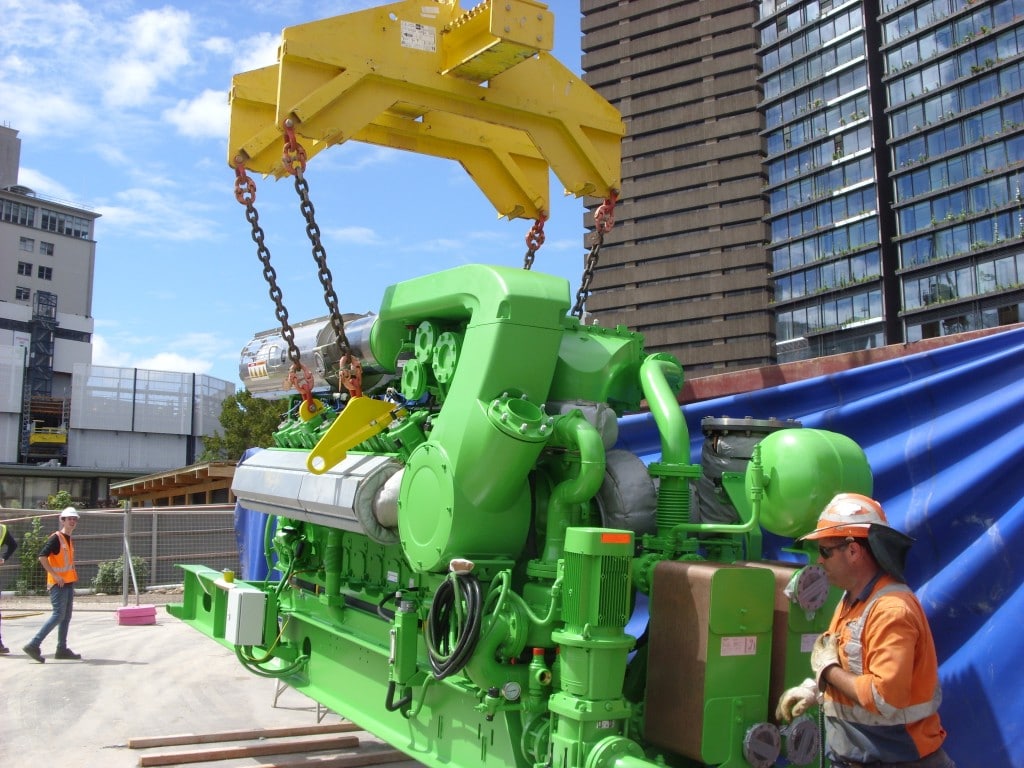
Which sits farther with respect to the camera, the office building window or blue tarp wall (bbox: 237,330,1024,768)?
the office building window

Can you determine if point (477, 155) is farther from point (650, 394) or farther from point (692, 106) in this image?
point (692, 106)

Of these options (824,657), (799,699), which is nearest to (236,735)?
(799,699)

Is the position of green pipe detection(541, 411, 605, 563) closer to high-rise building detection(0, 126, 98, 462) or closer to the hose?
the hose

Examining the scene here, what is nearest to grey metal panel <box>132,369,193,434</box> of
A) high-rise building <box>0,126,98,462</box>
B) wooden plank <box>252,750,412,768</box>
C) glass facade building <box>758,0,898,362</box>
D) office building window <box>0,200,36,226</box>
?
high-rise building <box>0,126,98,462</box>

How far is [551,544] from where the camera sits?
14.2ft

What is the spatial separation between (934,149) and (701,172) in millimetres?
19263

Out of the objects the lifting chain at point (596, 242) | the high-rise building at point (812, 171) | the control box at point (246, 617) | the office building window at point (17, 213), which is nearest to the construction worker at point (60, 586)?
the control box at point (246, 617)

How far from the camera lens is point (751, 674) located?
380cm

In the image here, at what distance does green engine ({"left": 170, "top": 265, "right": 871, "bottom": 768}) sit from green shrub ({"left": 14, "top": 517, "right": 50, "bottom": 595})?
1284 cm

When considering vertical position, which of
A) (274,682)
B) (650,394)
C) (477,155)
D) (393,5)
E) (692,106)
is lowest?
(274,682)

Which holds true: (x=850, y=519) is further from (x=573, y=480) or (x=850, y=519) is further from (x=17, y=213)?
(x=17, y=213)

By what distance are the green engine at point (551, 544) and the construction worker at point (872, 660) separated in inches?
29.1

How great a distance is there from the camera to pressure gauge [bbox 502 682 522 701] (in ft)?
13.4

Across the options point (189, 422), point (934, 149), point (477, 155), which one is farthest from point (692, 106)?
point (477, 155)
